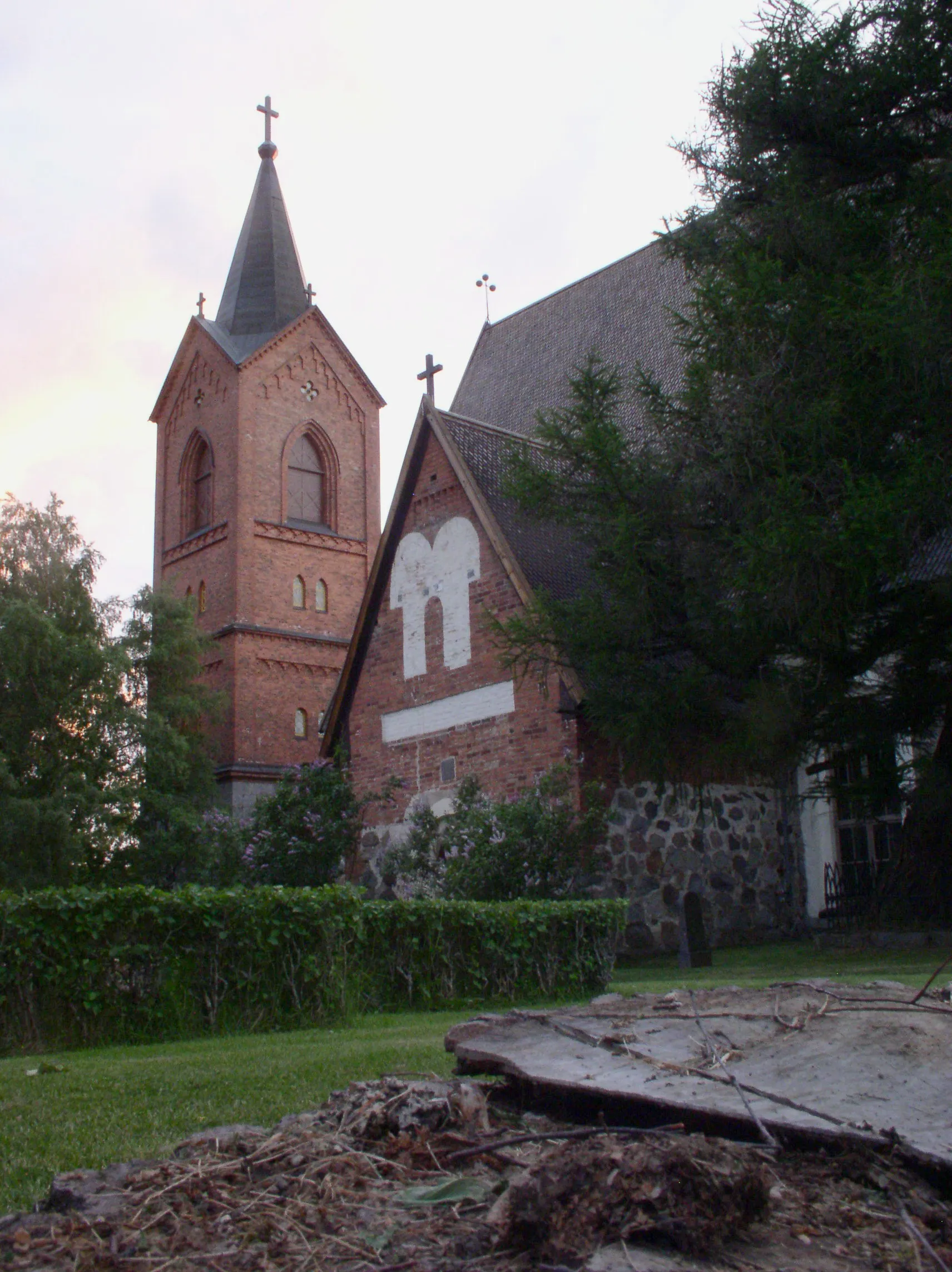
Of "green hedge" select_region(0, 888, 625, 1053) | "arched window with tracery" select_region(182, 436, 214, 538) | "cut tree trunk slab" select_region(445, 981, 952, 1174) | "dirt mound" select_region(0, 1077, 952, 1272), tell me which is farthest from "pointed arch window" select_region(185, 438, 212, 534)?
"dirt mound" select_region(0, 1077, 952, 1272)

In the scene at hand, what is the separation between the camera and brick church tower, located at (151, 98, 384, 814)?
35.4 m

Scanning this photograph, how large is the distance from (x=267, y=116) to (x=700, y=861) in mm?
33252

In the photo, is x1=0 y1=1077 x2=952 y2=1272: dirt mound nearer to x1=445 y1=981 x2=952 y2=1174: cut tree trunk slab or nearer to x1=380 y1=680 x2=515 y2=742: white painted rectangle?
x1=445 y1=981 x2=952 y2=1174: cut tree trunk slab

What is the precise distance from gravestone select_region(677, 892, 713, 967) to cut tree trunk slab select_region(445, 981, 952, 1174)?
9.60m

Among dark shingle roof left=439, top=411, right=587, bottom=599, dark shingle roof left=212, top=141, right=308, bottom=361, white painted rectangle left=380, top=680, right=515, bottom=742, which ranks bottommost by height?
white painted rectangle left=380, top=680, right=515, bottom=742

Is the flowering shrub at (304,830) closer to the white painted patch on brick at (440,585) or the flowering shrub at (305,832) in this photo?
the flowering shrub at (305,832)

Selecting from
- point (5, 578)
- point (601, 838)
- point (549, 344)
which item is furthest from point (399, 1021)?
point (5, 578)

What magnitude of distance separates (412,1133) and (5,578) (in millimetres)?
29570

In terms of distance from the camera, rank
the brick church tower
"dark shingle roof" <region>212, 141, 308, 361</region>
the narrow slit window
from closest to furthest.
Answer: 1. the brick church tower
2. the narrow slit window
3. "dark shingle roof" <region>212, 141, 308, 361</region>

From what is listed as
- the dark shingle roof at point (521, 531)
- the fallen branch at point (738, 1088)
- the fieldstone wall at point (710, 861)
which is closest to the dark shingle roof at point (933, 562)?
the fieldstone wall at point (710, 861)

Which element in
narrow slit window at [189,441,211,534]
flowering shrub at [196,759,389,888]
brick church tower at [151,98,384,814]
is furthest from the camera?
narrow slit window at [189,441,211,534]

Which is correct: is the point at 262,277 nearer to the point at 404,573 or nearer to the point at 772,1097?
the point at 404,573

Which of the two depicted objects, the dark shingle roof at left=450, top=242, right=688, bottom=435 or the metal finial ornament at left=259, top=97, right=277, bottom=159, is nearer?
the dark shingle roof at left=450, top=242, right=688, bottom=435

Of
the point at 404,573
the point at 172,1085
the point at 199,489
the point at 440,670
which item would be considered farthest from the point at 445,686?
the point at 199,489
